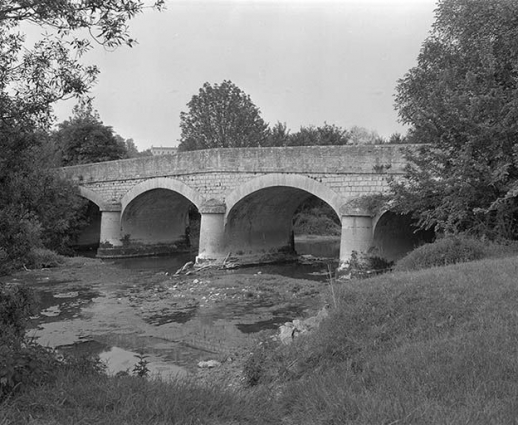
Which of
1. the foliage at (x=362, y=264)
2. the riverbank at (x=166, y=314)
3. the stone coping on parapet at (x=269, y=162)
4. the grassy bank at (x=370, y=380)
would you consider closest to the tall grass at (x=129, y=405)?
the grassy bank at (x=370, y=380)

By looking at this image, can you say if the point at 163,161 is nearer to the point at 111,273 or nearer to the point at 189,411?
the point at 111,273

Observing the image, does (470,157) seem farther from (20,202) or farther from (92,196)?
(92,196)

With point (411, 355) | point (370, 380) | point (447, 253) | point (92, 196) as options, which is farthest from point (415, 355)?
Answer: point (92, 196)

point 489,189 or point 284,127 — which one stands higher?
point 284,127

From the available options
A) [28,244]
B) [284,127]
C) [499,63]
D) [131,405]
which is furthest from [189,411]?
[284,127]

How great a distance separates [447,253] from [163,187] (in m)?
12.6

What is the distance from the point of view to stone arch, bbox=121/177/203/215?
58.9ft

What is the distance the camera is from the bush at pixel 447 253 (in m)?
8.08

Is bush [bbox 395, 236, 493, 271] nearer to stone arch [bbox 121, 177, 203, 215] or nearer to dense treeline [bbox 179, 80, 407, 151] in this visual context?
stone arch [bbox 121, 177, 203, 215]

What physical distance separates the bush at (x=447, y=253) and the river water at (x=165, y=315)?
6.40ft

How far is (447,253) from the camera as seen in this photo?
822 cm

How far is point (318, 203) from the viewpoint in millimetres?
33281

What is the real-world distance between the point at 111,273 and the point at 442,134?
32.5ft

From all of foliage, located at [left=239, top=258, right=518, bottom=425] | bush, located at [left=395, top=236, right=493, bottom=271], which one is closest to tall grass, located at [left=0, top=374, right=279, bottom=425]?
foliage, located at [left=239, top=258, right=518, bottom=425]
